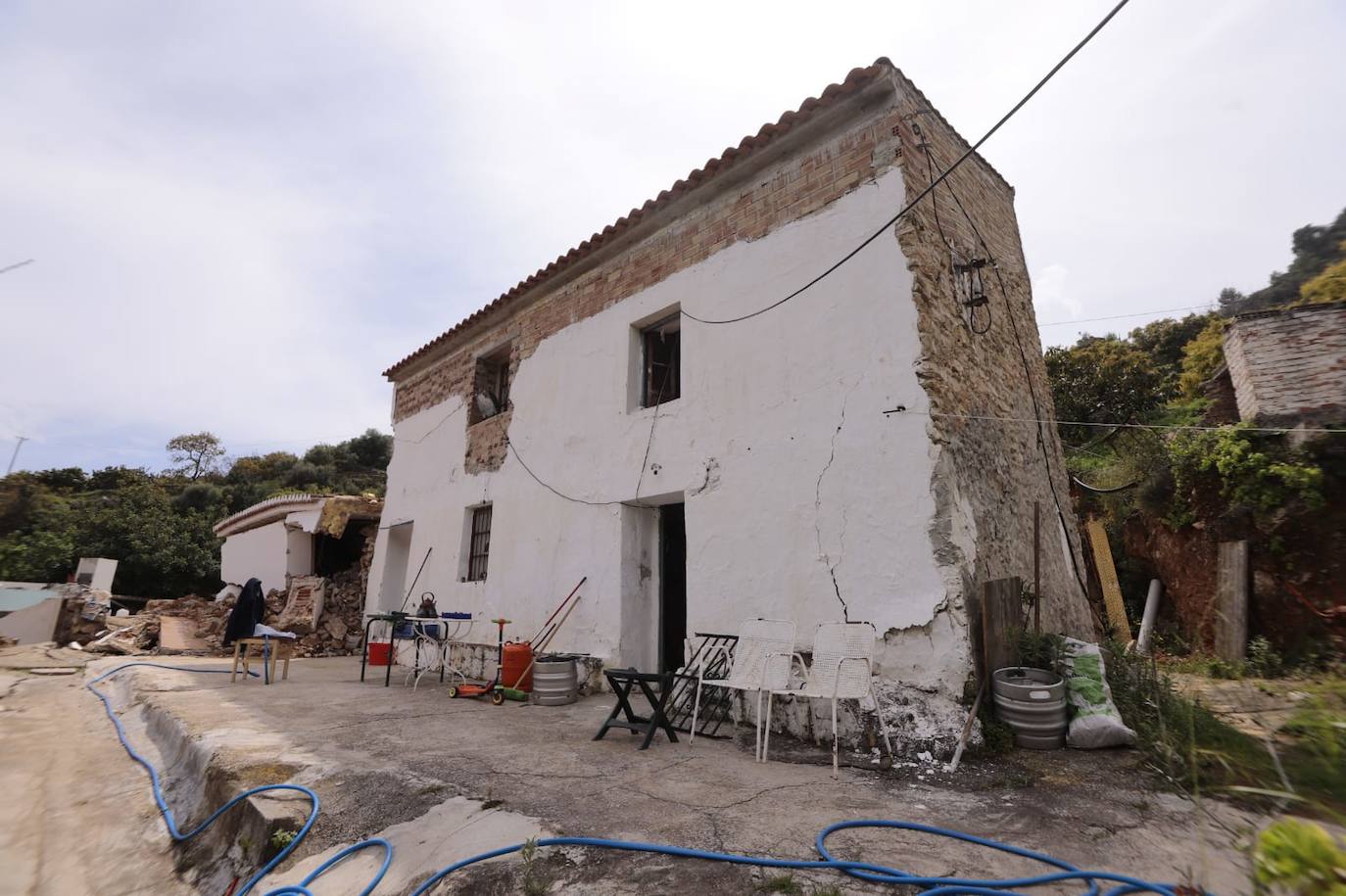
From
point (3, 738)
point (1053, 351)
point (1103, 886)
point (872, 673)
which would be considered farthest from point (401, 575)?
point (1053, 351)

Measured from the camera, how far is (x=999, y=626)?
437cm

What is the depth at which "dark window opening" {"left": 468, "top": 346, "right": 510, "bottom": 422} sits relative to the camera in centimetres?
934

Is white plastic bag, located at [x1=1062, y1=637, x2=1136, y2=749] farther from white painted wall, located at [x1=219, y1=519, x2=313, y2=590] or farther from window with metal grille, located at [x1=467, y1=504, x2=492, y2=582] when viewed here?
white painted wall, located at [x1=219, y1=519, x2=313, y2=590]

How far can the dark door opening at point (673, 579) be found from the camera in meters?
6.68

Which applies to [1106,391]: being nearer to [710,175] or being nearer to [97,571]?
[710,175]

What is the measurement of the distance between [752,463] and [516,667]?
3.27 meters

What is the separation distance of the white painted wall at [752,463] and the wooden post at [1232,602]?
5997 millimetres

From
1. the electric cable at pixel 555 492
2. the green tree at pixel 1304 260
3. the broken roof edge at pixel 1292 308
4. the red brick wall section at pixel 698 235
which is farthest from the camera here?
the green tree at pixel 1304 260

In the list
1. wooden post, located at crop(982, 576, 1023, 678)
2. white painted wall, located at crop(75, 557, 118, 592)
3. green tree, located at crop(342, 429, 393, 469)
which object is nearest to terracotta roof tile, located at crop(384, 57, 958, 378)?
wooden post, located at crop(982, 576, 1023, 678)

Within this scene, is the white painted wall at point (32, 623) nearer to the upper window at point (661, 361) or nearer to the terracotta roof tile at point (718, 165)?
the terracotta roof tile at point (718, 165)

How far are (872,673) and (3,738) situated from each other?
7.62 meters

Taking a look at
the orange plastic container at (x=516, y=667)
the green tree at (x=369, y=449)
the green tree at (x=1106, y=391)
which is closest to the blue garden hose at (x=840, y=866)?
the orange plastic container at (x=516, y=667)

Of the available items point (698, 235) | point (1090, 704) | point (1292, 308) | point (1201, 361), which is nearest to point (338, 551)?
point (698, 235)

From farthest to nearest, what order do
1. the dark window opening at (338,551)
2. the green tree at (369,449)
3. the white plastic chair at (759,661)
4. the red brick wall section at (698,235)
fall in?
1. the green tree at (369,449)
2. the dark window opening at (338,551)
3. the red brick wall section at (698,235)
4. the white plastic chair at (759,661)
